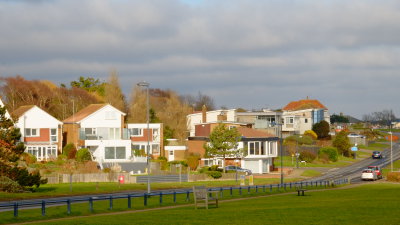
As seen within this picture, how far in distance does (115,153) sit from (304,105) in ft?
316

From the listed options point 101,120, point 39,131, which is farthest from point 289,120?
point 39,131

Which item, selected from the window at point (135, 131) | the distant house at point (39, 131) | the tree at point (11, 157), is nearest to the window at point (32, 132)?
the distant house at point (39, 131)

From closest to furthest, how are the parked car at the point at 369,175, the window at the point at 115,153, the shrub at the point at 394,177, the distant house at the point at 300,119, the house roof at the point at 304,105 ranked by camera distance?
the shrub at the point at 394,177 < the parked car at the point at 369,175 < the window at the point at 115,153 < the distant house at the point at 300,119 < the house roof at the point at 304,105

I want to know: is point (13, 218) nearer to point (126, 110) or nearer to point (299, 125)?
point (126, 110)

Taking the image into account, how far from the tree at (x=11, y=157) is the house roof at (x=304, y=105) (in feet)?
421

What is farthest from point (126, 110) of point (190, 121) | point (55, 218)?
point (55, 218)

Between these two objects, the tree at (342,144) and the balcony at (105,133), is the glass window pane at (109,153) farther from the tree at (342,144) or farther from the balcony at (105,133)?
the tree at (342,144)

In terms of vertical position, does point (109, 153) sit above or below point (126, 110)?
below

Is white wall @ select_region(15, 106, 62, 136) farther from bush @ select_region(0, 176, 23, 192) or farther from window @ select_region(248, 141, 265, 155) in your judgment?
bush @ select_region(0, 176, 23, 192)

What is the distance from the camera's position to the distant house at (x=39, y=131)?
94312 millimetres

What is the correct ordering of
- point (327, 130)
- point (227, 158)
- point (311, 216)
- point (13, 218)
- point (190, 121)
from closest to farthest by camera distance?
point (311, 216) → point (13, 218) → point (227, 158) → point (190, 121) → point (327, 130)

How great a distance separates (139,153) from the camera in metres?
97.2

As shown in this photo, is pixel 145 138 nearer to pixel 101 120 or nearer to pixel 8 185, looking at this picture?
pixel 101 120

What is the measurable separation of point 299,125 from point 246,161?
2530 inches
